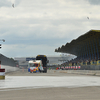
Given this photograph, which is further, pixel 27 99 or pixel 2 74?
pixel 2 74

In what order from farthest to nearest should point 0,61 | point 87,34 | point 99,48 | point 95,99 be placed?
point 99,48
point 87,34
point 0,61
point 95,99

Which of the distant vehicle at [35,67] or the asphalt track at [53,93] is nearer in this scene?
the asphalt track at [53,93]

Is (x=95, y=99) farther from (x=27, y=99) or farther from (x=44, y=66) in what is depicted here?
(x=44, y=66)

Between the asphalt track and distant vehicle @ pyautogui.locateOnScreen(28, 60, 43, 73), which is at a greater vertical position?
distant vehicle @ pyautogui.locateOnScreen(28, 60, 43, 73)

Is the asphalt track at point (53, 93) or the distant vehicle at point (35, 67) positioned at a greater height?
the distant vehicle at point (35, 67)

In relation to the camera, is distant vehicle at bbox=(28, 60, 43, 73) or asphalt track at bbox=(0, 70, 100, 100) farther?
distant vehicle at bbox=(28, 60, 43, 73)

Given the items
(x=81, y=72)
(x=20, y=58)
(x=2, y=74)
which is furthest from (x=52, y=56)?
(x=2, y=74)

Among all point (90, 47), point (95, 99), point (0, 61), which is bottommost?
point (95, 99)

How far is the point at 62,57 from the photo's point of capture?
186250 mm

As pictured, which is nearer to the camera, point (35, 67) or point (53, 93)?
point (53, 93)

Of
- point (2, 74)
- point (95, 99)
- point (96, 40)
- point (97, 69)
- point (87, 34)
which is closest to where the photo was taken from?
point (95, 99)

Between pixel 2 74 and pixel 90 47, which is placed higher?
pixel 90 47

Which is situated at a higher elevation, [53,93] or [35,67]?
[35,67]

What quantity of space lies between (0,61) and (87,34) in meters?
21.6
